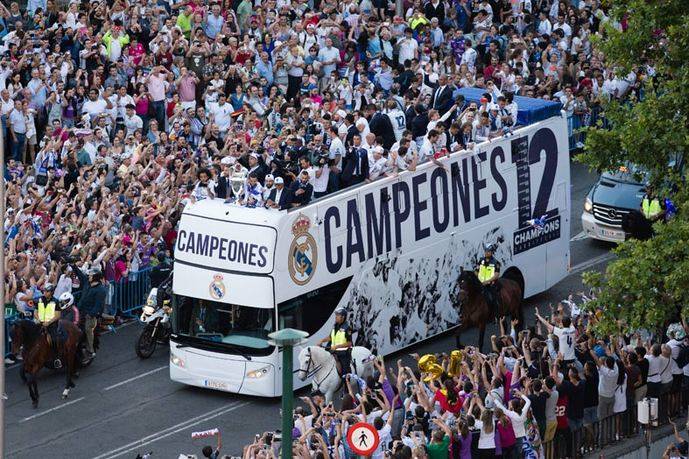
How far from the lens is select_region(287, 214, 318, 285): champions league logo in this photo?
30.8 meters

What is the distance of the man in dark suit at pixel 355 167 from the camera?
107 ft

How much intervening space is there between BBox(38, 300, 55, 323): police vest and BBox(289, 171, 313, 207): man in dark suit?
436cm

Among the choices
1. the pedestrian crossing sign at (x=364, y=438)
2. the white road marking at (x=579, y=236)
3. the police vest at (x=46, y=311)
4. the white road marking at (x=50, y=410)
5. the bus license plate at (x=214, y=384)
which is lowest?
the white road marking at (x=579, y=236)

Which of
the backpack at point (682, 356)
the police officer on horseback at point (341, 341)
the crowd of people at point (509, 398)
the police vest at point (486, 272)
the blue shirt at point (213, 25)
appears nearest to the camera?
the crowd of people at point (509, 398)

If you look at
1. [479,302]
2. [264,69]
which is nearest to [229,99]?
[264,69]

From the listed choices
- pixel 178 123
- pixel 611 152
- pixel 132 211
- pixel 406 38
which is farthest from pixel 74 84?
pixel 611 152

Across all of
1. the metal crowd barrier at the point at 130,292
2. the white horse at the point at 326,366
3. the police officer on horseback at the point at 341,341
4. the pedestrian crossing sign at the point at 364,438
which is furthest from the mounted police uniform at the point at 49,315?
the pedestrian crossing sign at the point at 364,438

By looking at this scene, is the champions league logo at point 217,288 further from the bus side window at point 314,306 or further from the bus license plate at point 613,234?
the bus license plate at point 613,234

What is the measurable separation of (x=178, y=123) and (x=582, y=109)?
35.4 feet

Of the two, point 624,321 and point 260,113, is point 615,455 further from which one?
point 260,113

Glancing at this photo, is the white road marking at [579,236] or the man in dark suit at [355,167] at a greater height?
the man in dark suit at [355,167]

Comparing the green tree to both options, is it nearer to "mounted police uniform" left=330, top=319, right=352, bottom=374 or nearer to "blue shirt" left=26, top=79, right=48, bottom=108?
"mounted police uniform" left=330, top=319, right=352, bottom=374

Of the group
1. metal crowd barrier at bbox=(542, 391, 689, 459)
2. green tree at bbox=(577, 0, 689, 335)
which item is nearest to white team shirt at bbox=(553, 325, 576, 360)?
metal crowd barrier at bbox=(542, 391, 689, 459)

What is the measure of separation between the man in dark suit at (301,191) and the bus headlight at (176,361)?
125 inches
